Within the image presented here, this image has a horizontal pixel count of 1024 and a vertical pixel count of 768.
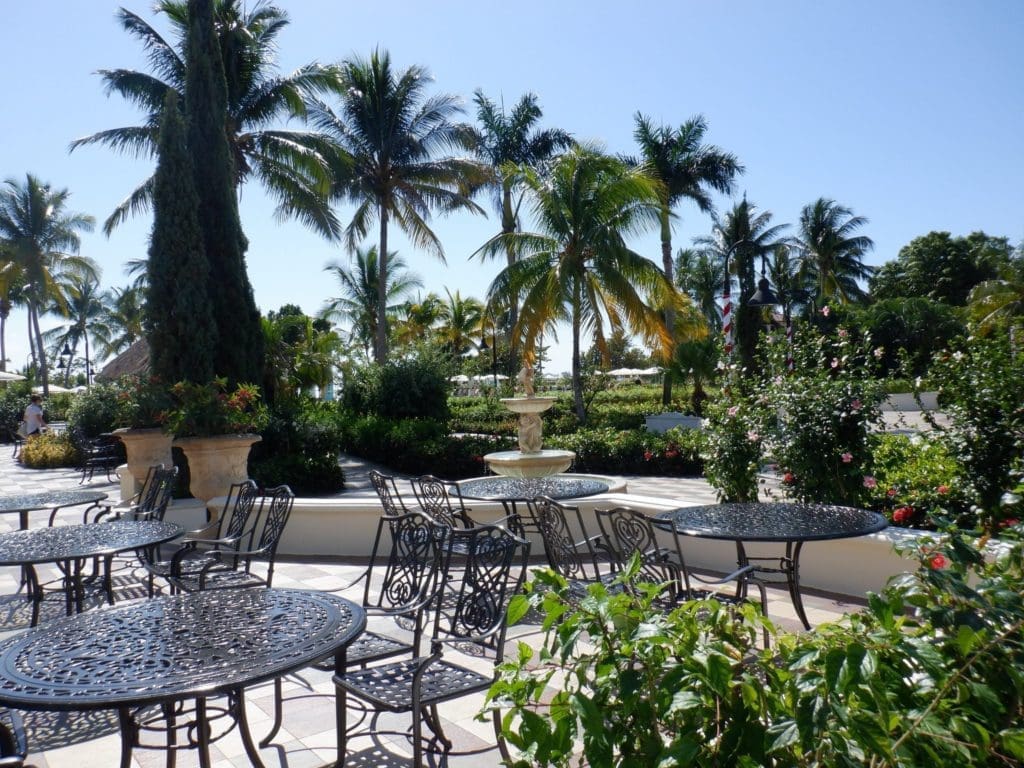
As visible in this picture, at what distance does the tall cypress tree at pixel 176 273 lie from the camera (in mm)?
10664

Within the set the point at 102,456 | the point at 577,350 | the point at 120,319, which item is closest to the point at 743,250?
the point at 577,350

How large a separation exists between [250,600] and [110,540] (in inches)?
72.3

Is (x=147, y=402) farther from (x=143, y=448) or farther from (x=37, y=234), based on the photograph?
(x=37, y=234)

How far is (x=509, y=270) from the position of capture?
18.3 metres

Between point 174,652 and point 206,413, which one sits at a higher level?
point 206,413

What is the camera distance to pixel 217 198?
39.3ft

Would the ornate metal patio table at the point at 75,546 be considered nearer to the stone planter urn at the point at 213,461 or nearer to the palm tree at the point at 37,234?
the stone planter urn at the point at 213,461

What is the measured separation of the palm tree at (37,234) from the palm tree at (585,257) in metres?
26.4

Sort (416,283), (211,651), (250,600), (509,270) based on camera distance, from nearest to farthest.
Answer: (211,651) → (250,600) → (509,270) → (416,283)

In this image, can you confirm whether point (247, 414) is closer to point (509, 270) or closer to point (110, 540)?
point (110, 540)

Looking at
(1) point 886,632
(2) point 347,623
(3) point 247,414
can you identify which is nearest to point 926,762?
(1) point 886,632

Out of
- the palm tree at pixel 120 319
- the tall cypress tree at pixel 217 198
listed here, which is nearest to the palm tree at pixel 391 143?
the tall cypress tree at pixel 217 198

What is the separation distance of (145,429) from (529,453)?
5.09 meters

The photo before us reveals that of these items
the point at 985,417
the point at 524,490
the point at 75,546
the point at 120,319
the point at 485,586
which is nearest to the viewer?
the point at 485,586
